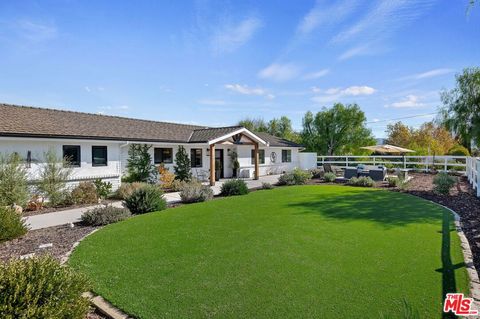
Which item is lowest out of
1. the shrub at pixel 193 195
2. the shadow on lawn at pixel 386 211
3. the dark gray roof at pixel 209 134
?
the shadow on lawn at pixel 386 211

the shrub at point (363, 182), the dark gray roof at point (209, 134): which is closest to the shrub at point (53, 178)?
the dark gray roof at point (209, 134)

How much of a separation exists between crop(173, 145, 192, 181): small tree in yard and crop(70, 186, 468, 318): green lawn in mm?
9521

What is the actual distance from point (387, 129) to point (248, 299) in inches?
2016

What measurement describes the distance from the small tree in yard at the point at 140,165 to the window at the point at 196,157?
343 cm

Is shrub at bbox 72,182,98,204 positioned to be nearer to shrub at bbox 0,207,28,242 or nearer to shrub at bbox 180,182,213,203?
shrub at bbox 180,182,213,203

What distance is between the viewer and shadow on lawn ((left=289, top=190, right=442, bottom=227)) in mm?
7930

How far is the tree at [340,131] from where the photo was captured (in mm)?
30688

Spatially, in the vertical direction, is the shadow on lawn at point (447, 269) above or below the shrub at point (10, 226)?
below

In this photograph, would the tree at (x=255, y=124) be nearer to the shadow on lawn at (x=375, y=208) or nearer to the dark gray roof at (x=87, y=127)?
the dark gray roof at (x=87, y=127)

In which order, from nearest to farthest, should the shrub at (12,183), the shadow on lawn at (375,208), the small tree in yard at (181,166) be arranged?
the shadow on lawn at (375,208) → the shrub at (12,183) → the small tree in yard at (181,166)

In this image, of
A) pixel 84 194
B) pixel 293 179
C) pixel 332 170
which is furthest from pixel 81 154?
pixel 332 170

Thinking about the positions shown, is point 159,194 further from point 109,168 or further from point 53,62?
point 53,62

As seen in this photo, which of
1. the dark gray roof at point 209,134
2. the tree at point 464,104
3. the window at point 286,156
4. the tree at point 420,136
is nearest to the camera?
the tree at point 464,104

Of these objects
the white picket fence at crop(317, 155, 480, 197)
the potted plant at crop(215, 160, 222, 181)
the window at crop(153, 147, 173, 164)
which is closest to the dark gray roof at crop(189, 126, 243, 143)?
the window at crop(153, 147, 173, 164)
